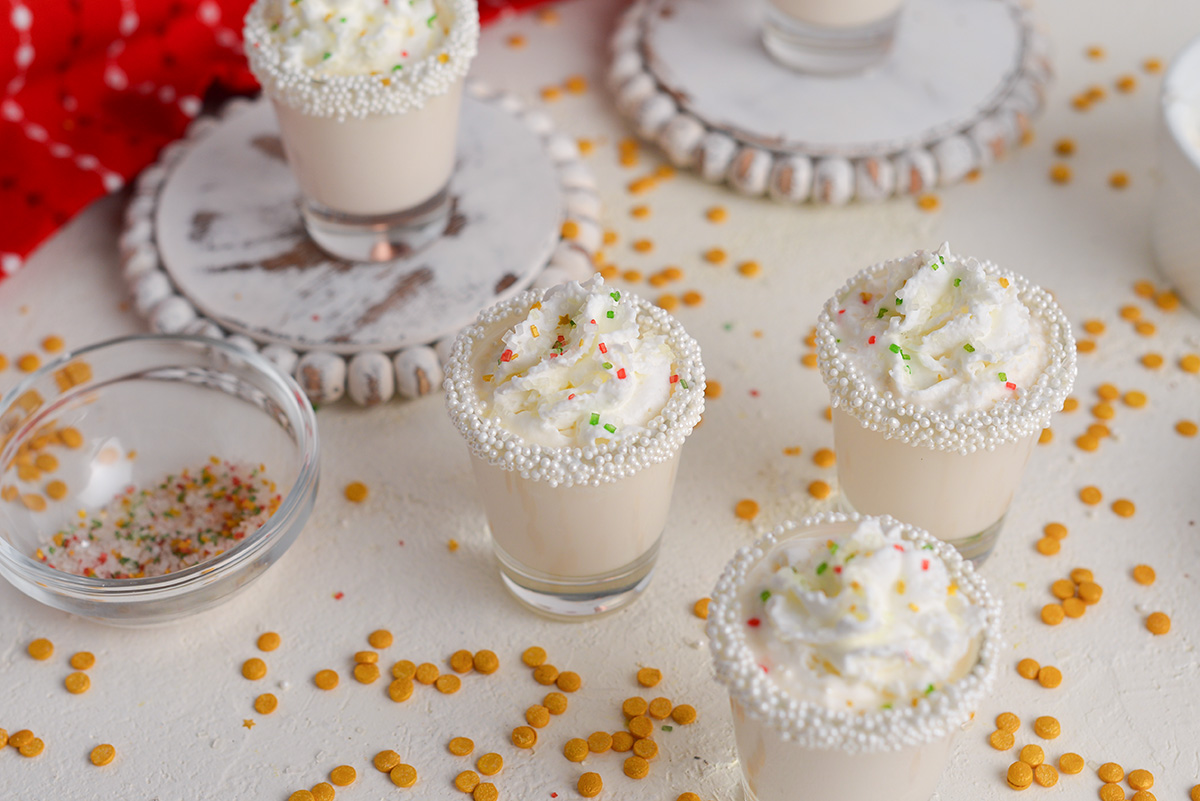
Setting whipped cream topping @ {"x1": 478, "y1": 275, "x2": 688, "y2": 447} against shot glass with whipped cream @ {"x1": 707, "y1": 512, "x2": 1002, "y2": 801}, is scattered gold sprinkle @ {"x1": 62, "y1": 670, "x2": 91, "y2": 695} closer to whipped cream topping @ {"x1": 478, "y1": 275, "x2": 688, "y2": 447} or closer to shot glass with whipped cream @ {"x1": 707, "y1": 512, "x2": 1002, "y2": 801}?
whipped cream topping @ {"x1": 478, "y1": 275, "x2": 688, "y2": 447}

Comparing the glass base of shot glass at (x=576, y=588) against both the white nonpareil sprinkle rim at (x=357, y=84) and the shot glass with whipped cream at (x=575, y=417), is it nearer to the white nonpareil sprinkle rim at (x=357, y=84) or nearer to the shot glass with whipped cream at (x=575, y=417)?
the shot glass with whipped cream at (x=575, y=417)

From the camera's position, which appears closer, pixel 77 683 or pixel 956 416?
pixel 956 416

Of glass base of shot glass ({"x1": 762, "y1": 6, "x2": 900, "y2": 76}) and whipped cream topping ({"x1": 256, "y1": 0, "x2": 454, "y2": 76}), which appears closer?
whipped cream topping ({"x1": 256, "y1": 0, "x2": 454, "y2": 76})

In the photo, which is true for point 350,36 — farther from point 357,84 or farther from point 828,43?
point 828,43

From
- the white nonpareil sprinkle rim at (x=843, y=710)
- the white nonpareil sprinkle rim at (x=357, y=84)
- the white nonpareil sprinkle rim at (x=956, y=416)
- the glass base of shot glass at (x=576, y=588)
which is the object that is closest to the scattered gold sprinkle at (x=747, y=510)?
the glass base of shot glass at (x=576, y=588)

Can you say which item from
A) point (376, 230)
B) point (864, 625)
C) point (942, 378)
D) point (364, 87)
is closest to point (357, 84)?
point (364, 87)

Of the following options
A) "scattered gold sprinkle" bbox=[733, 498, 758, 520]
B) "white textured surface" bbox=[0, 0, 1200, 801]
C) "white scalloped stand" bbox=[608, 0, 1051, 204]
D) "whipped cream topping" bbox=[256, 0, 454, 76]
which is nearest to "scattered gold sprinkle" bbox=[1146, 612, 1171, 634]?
"white textured surface" bbox=[0, 0, 1200, 801]

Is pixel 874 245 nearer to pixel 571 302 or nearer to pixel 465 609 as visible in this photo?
pixel 571 302
